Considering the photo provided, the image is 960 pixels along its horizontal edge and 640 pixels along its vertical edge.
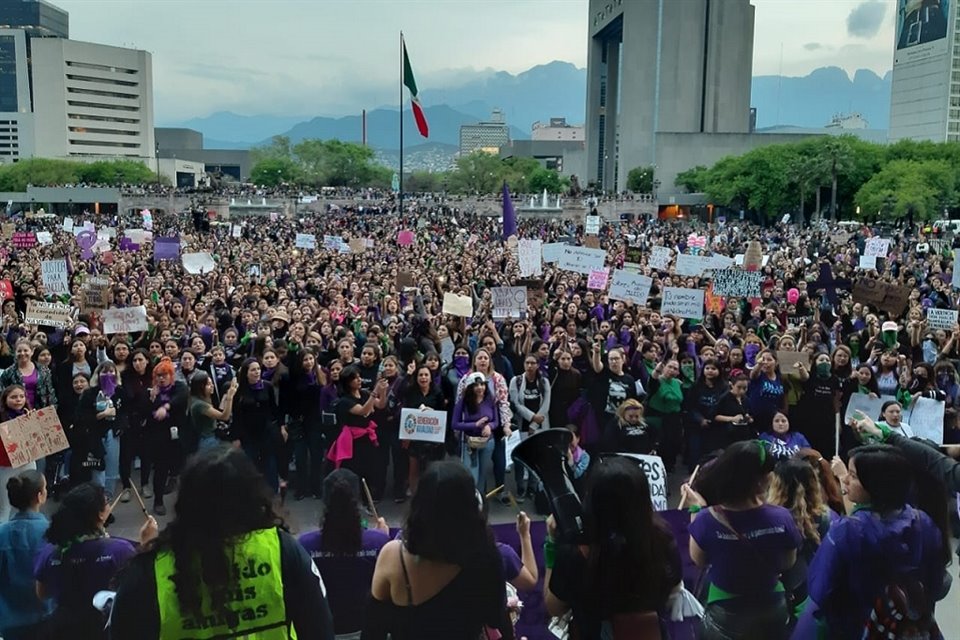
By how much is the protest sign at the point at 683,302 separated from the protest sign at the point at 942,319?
2862 millimetres

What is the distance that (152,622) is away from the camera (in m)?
2.54

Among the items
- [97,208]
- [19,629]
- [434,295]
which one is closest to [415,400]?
[19,629]

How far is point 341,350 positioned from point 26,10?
576 ft

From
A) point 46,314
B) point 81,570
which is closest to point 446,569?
point 81,570

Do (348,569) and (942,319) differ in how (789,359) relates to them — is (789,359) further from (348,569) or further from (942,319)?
(348,569)

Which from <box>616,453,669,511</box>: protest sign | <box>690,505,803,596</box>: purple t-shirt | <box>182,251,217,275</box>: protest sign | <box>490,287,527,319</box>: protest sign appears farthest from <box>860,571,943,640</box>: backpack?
<box>182,251,217,275</box>: protest sign

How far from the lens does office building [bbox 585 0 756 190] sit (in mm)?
96312

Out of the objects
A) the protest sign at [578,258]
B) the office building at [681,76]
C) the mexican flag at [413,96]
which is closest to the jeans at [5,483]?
the protest sign at [578,258]

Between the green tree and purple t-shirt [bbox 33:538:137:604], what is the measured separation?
9240 centimetres

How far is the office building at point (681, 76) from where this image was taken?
96.3 meters

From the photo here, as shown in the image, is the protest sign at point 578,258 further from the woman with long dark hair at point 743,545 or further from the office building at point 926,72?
the office building at point 926,72

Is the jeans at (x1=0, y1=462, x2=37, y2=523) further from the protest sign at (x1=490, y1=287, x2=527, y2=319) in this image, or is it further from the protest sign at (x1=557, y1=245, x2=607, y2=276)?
the protest sign at (x1=557, y1=245, x2=607, y2=276)

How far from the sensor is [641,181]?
3676 inches

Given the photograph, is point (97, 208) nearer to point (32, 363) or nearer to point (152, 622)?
point (32, 363)
